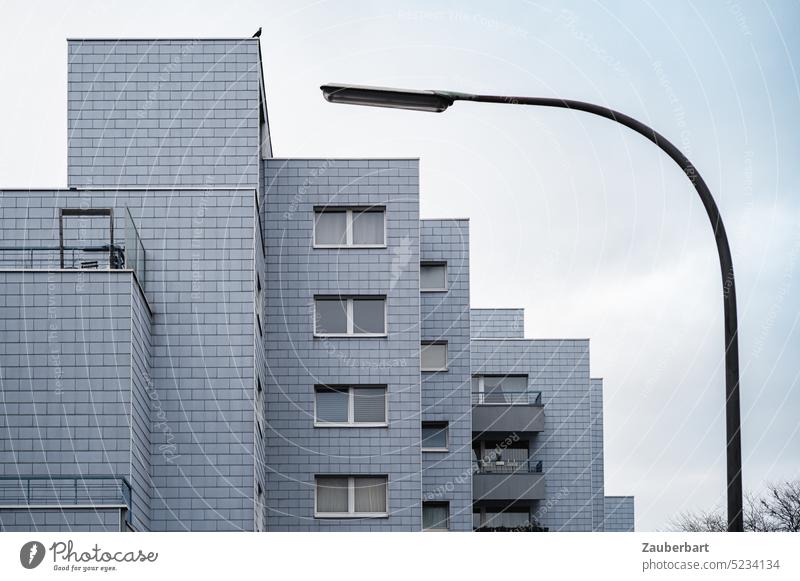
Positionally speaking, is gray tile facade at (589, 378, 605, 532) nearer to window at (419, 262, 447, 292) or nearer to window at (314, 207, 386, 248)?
window at (419, 262, 447, 292)

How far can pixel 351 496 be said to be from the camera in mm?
23391

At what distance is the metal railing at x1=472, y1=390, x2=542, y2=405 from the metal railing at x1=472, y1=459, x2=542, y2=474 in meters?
1.46

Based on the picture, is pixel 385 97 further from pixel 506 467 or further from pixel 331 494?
pixel 506 467

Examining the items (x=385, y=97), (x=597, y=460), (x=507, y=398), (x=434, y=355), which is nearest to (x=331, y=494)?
(x=434, y=355)

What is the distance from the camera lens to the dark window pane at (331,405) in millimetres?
23802

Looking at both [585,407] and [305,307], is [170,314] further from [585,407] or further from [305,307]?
[585,407]

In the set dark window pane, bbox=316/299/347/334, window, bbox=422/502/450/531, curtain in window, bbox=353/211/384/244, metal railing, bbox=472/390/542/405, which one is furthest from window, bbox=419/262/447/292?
metal railing, bbox=472/390/542/405

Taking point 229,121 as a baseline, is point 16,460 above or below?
below

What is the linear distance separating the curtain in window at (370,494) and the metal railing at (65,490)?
7644mm

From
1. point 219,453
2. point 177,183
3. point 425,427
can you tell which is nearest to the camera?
point 219,453
